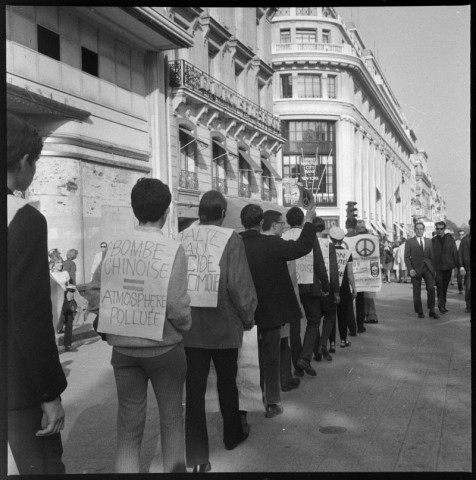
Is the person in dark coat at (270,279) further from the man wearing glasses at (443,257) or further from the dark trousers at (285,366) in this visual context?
the man wearing glasses at (443,257)

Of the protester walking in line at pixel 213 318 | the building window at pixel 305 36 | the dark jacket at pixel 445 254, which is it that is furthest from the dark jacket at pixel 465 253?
the building window at pixel 305 36

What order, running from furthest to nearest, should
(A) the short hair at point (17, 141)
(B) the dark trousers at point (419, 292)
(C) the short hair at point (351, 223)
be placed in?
(B) the dark trousers at point (419, 292), (C) the short hair at point (351, 223), (A) the short hair at point (17, 141)

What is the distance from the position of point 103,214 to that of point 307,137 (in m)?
41.2

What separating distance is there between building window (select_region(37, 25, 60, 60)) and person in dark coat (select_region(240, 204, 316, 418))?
7285 mm

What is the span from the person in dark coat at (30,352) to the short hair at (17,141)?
20 cm

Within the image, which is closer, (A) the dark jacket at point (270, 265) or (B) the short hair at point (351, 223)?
(A) the dark jacket at point (270, 265)

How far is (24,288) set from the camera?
2537 mm

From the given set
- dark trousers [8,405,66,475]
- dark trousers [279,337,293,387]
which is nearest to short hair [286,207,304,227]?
dark trousers [279,337,293,387]

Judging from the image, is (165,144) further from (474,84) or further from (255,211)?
(474,84)

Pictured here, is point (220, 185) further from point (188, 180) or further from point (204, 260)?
point (204, 260)

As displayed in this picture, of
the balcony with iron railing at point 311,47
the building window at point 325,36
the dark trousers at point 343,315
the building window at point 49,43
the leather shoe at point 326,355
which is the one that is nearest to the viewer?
the leather shoe at point 326,355

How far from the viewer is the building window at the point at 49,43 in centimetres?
1097

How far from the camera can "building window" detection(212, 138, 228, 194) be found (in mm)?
18359

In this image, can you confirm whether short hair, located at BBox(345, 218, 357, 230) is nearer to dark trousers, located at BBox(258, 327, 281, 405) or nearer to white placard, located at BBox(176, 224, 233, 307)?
dark trousers, located at BBox(258, 327, 281, 405)
